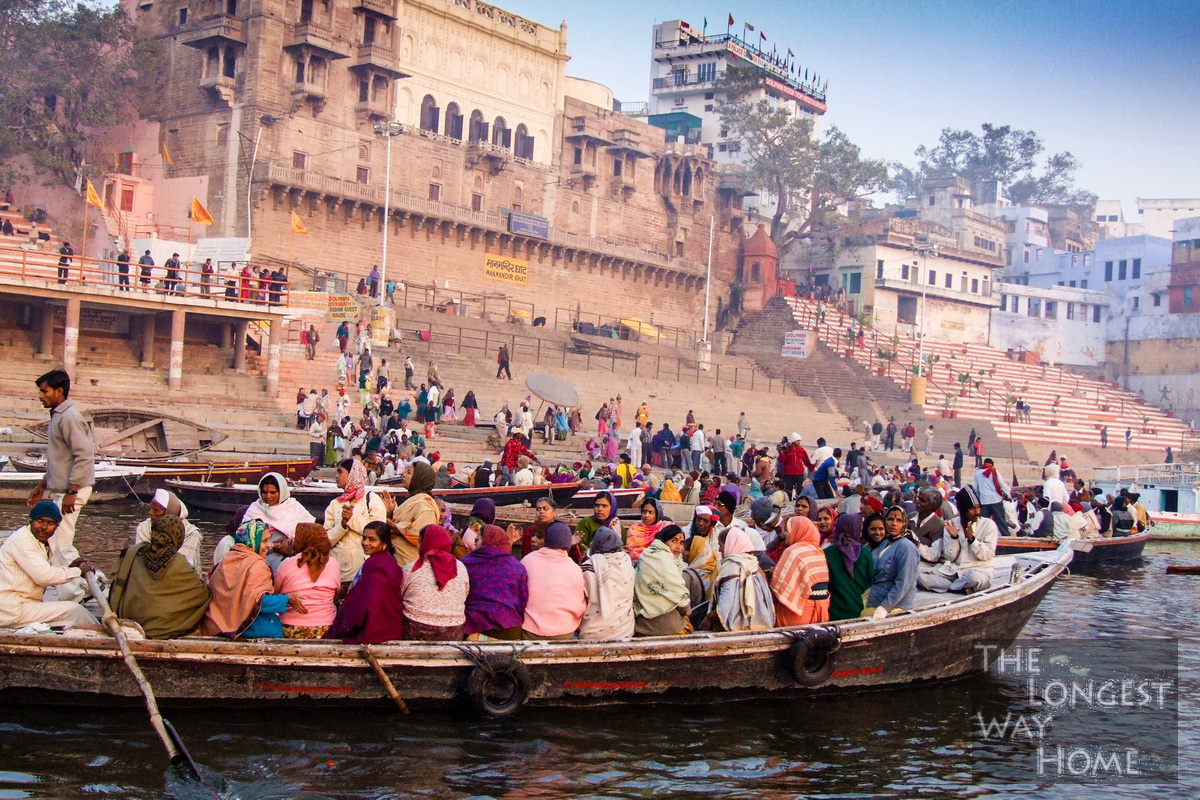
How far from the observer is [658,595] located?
28.7 feet

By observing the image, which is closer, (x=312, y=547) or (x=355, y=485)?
(x=312, y=547)

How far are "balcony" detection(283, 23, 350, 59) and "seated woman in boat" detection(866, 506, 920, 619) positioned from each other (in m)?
31.0

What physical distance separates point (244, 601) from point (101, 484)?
12.3 m

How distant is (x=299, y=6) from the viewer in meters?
37.0

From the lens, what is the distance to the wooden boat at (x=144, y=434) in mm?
20312

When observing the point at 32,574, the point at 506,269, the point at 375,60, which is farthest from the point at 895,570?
the point at 506,269

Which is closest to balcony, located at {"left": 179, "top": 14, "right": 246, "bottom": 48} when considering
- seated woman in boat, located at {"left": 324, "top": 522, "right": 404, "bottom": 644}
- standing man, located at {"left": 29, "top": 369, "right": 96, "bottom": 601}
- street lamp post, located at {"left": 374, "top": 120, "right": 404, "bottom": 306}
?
street lamp post, located at {"left": 374, "top": 120, "right": 404, "bottom": 306}

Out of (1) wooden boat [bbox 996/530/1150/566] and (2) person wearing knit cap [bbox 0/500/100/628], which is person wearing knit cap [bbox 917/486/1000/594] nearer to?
(1) wooden boat [bbox 996/530/1150/566]

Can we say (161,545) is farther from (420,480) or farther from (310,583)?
(420,480)

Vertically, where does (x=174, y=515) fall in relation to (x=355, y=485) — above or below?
below

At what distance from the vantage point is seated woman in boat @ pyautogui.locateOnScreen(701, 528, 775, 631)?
8.91 m

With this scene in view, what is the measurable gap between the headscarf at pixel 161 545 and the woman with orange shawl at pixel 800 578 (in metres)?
4.30

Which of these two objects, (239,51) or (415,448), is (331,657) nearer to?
(415,448)

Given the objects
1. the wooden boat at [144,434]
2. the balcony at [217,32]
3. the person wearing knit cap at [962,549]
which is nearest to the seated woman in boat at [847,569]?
the person wearing knit cap at [962,549]
